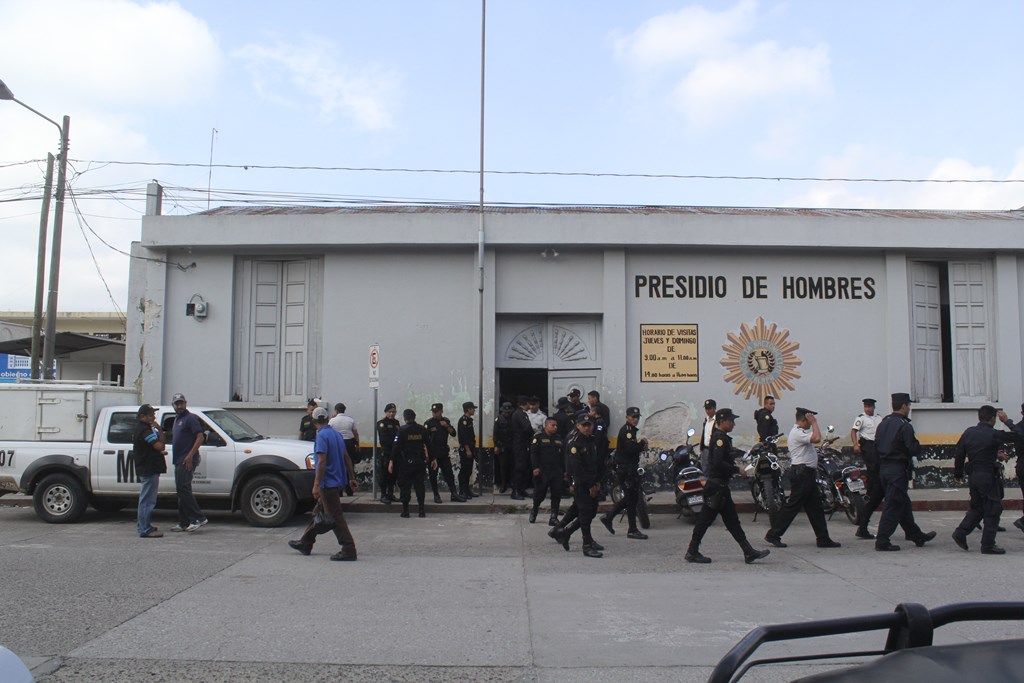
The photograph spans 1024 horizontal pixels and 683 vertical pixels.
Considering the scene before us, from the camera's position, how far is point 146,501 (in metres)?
10.9

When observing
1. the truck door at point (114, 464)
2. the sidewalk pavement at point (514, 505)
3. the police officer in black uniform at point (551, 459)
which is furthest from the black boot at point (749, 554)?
the truck door at point (114, 464)

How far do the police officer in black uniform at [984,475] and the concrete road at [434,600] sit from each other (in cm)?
28

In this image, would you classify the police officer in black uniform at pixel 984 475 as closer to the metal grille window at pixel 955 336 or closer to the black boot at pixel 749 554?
the black boot at pixel 749 554

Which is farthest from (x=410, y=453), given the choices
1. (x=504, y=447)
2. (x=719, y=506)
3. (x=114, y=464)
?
(x=719, y=506)

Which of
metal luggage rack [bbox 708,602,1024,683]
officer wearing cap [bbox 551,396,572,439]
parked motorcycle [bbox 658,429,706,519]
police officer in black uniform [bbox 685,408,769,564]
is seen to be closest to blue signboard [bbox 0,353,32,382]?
officer wearing cap [bbox 551,396,572,439]

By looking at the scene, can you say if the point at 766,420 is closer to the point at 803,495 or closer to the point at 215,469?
the point at 803,495

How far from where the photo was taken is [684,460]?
12.2 m

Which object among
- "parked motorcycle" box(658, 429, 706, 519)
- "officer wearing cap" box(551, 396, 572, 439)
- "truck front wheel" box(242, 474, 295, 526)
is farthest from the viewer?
"officer wearing cap" box(551, 396, 572, 439)

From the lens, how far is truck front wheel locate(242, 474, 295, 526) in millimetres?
11719

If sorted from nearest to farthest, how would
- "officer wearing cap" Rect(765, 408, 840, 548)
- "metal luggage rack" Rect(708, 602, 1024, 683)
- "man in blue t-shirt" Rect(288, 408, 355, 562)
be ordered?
"metal luggage rack" Rect(708, 602, 1024, 683) < "man in blue t-shirt" Rect(288, 408, 355, 562) < "officer wearing cap" Rect(765, 408, 840, 548)

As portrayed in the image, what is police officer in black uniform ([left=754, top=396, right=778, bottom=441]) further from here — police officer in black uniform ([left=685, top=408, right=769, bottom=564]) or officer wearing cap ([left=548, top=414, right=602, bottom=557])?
officer wearing cap ([left=548, top=414, right=602, bottom=557])

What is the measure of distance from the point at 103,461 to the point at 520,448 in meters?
6.54

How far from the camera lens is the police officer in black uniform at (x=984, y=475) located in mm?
9781

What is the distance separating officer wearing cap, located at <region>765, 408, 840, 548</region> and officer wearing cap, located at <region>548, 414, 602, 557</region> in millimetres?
2377
